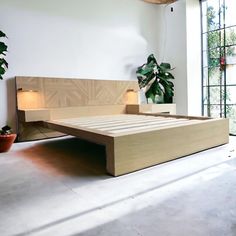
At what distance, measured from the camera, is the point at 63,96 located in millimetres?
4914

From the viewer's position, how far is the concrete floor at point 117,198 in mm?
1543

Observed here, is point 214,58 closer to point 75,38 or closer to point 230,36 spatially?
point 230,36

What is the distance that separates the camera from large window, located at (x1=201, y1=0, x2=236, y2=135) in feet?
17.7

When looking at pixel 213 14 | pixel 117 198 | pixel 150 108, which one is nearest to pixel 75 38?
pixel 150 108

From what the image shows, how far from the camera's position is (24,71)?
4688mm

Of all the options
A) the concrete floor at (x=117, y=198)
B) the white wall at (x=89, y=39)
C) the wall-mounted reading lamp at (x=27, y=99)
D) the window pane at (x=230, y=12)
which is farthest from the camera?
the window pane at (x=230, y=12)

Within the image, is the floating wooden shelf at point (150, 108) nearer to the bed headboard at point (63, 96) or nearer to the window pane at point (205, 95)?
the bed headboard at point (63, 96)

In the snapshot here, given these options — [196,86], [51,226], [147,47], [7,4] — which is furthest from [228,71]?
[51,226]

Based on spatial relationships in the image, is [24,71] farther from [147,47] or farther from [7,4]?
[147,47]

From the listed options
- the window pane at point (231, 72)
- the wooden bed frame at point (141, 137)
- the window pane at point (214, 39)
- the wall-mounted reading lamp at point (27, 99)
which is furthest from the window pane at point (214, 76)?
the wall-mounted reading lamp at point (27, 99)

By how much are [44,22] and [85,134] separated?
3037mm

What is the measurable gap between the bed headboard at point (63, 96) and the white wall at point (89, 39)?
263mm

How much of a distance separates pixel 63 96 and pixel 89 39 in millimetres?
1528

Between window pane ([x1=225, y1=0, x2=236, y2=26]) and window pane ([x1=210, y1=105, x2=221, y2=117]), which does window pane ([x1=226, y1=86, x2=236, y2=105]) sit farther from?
window pane ([x1=225, y1=0, x2=236, y2=26])
